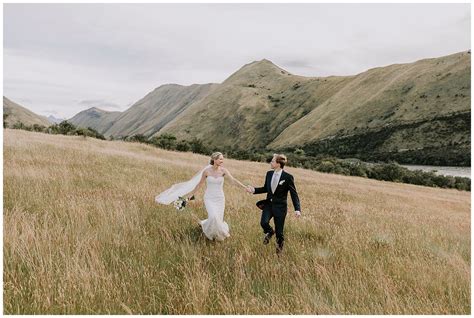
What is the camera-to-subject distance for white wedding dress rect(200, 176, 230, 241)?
6836 millimetres

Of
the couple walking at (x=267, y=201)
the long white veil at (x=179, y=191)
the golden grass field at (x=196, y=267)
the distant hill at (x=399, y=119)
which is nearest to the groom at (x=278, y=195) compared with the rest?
the couple walking at (x=267, y=201)

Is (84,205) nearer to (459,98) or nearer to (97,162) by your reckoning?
(97,162)

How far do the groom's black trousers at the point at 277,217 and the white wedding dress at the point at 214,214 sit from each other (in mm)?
731

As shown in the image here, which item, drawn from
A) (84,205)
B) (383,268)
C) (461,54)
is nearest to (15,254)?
(84,205)

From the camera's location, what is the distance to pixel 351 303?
465 centimetres

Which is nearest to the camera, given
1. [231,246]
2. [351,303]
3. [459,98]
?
[351,303]

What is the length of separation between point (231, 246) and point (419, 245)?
14.3 ft

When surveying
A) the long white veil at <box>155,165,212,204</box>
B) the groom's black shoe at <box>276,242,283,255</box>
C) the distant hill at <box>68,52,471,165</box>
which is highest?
the distant hill at <box>68,52,471,165</box>

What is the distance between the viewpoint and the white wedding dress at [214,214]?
6836 millimetres

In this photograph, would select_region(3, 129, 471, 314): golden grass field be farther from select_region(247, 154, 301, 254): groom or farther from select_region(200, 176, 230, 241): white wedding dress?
select_region(247, 154, 301, 254): groom

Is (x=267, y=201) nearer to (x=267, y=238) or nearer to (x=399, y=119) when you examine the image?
(x=267, y=238)

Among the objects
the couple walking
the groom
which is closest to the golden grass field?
the couple walking

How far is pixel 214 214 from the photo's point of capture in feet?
23.1

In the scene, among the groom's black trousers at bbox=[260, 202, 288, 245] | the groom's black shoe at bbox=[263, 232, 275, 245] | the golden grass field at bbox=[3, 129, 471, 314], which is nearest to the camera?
the golden grass field at bbox=[3, 129, 471, 314]
